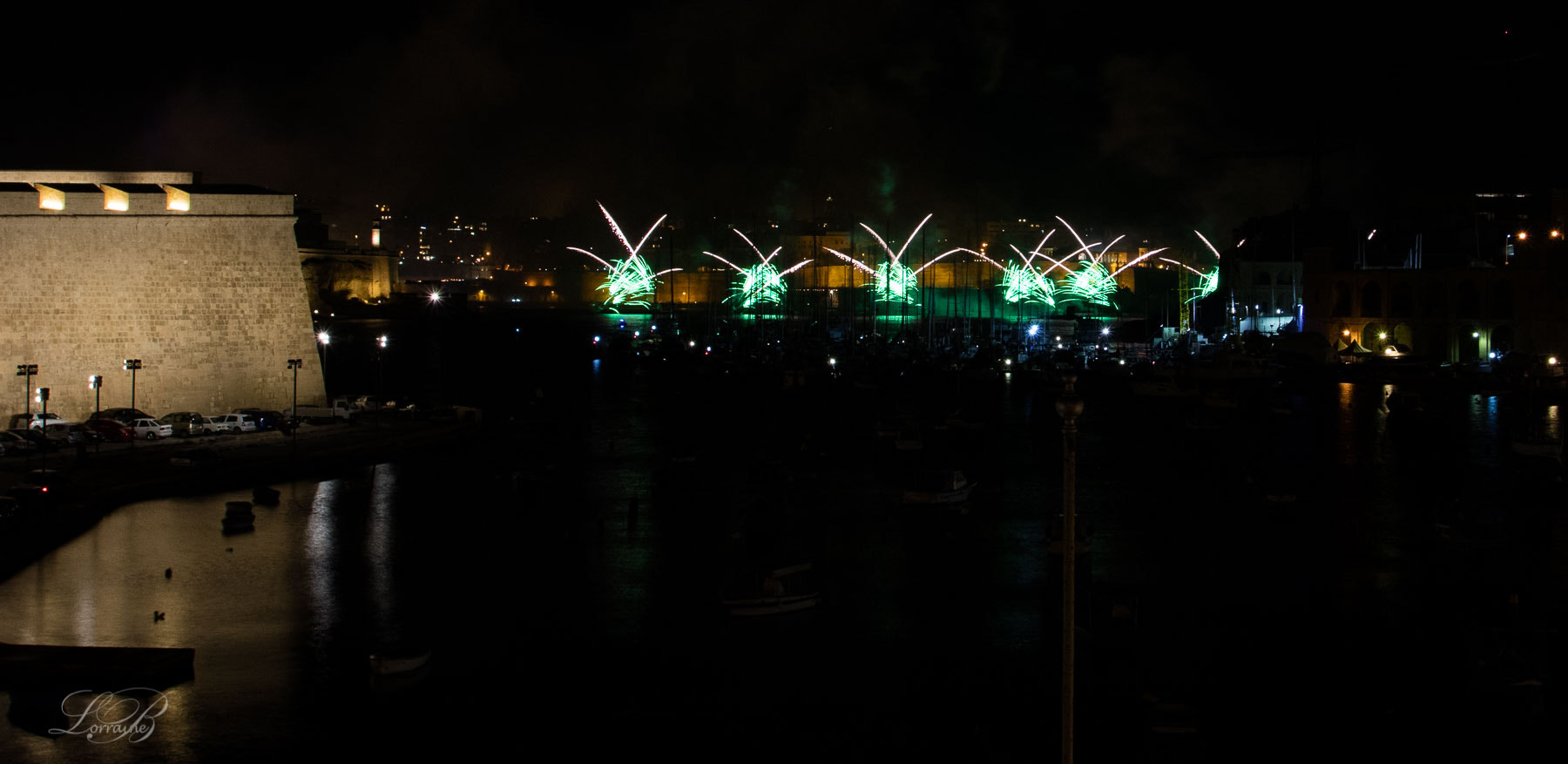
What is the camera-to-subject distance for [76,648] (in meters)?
6.57

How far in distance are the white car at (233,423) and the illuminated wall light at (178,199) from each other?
266cm

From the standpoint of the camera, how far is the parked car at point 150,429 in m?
13.4

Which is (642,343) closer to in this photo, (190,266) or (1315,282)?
(1315,282)

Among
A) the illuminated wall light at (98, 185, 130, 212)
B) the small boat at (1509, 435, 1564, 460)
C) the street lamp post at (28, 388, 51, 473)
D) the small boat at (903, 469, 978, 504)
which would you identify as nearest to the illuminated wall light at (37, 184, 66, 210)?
the illuminated wall light at (98, 185, 130, 212)

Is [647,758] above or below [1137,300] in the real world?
below

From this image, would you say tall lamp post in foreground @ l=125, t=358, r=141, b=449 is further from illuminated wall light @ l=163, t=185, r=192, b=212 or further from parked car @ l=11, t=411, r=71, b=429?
illuminated wall light @ l=163, t=185, r=192, b=212

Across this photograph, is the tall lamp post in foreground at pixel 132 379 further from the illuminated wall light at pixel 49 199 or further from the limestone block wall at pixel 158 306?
the illuminated wall light at pixel 49 199

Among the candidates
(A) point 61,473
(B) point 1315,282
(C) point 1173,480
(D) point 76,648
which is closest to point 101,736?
(D) point 76,648

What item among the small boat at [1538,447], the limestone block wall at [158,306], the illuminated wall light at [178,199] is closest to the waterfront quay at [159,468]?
the limestone block wall at [158,306]

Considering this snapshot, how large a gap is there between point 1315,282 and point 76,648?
29.7 m

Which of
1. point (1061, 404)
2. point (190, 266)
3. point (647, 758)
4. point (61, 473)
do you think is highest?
point (190, 266)

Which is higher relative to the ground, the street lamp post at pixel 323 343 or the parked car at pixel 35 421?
the street lamp post at pixel 323 343

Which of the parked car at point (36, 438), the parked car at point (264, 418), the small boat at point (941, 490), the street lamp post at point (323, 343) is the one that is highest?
the street lamp post at point (323, 343)

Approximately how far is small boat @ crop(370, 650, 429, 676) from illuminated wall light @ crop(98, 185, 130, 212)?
32.7 feet
